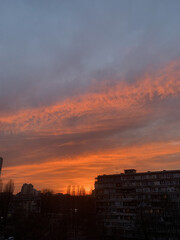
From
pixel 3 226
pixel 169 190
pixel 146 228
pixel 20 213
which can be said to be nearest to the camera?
pixel 146 228

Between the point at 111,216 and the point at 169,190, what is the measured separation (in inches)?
888

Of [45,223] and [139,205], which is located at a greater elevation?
[139,205]

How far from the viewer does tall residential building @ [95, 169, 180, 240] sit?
171ft

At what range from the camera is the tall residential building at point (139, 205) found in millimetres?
52000

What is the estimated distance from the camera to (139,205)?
5841 cm

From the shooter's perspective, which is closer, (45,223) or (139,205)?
(139,205)

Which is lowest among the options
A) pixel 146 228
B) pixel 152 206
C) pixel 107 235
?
pixel 107 235

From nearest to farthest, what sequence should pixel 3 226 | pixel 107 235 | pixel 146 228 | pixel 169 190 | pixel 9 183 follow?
pixel 146 228, pixel 169 190, pixel 107 235, pixel 3 226, pixel 9 183

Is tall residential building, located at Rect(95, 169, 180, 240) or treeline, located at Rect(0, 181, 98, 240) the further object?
treeline, located at Rect(0, 181, 98, 240)

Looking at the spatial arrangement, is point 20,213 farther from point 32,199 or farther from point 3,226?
point 32,199

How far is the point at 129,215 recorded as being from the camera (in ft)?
192

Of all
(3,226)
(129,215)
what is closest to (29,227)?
(3,226)

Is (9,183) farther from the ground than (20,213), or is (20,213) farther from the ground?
(9,183)

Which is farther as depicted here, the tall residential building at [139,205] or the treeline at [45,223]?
the treeline at [45,223]
